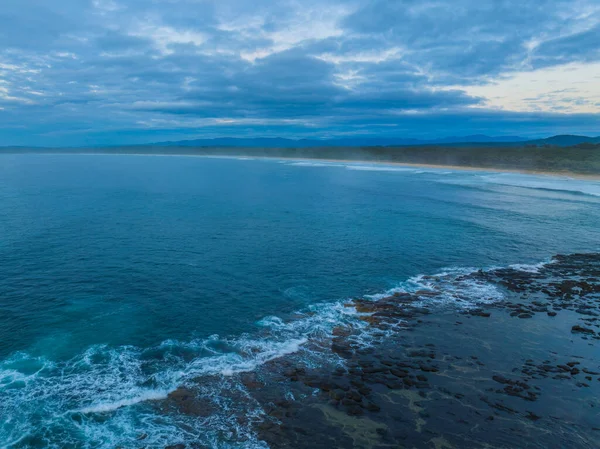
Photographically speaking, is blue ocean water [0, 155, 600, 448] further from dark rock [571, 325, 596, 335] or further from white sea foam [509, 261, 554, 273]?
→ dark rock [571, 325, 596, 335]

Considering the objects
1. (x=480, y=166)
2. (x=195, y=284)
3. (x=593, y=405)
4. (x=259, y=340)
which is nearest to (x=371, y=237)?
(x=195, y=284)

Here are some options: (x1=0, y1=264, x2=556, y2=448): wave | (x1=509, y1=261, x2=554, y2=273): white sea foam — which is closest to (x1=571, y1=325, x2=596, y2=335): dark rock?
(x1=509, y1=261, x2=554, y2=273): white sea foam

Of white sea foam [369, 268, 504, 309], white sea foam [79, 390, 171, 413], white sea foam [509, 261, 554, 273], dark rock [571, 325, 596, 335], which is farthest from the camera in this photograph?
white sea foam [509, 261, 554, 273]

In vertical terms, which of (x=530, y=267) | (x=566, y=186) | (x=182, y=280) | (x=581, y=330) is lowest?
(x=581, y=330)

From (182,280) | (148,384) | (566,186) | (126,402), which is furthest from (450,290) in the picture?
(566,186)

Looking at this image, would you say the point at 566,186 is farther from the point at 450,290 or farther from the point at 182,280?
the point at 182,280

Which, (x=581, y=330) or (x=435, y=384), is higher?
(x=581, y=330)

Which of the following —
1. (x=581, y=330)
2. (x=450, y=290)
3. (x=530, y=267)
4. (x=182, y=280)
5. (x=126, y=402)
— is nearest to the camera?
(x=126, y=402)

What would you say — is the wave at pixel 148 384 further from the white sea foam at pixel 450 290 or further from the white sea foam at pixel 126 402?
the white sea foam at pixel 450 290
